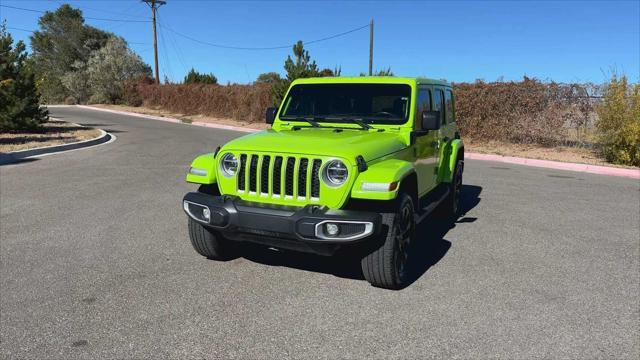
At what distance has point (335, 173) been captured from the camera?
3.75m

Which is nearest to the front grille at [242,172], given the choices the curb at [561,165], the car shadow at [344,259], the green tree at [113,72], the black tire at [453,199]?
the car shadow at [344,259]

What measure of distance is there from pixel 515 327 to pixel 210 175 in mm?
2719

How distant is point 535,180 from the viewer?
10086 millimetres

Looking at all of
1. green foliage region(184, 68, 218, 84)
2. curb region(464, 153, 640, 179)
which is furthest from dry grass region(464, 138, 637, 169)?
green foliage region(184, 68, 218, 84)

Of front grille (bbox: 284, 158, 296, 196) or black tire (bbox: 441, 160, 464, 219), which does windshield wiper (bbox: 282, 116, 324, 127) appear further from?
black tire (bbox: 441, 160, 464, 219)

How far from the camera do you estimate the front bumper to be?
3.50 metres

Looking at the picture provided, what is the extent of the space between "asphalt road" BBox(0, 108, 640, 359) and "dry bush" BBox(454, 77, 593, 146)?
9.59 metres

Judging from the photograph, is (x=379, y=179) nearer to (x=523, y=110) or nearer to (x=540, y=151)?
(x=540, y=151)

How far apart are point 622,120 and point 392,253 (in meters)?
11.8

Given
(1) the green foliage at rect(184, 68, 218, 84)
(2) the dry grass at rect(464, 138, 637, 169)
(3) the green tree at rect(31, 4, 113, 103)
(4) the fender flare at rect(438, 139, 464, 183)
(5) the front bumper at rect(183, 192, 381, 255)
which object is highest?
(3) the green tree at rect(31, 4, 113, 103)

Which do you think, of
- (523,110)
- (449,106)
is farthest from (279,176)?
(523,110)

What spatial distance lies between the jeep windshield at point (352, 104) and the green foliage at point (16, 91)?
13.8 m

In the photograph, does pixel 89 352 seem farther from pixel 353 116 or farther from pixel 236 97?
pixel 236 97

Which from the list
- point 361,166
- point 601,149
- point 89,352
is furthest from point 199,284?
point 601,149
